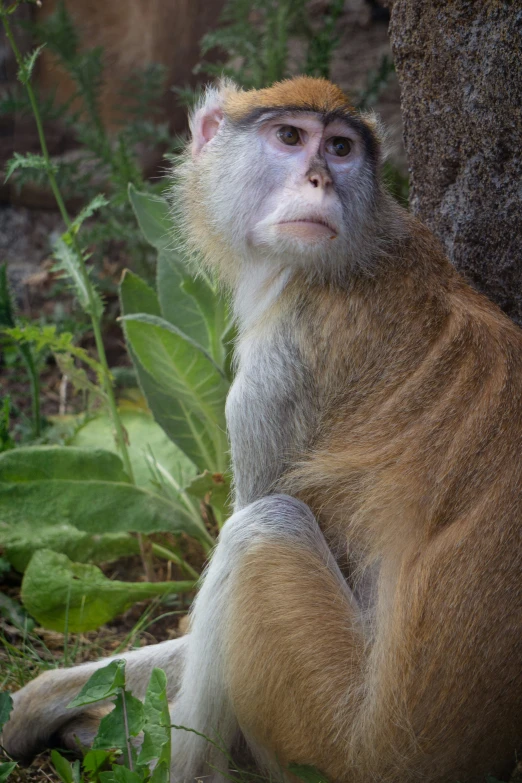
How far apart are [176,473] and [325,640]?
1.93 metres

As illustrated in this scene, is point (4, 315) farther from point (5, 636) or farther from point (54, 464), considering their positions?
point (5, 636)

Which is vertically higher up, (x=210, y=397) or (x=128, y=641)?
(x=210, y=397)

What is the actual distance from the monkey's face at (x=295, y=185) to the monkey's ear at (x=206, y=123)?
201 millimetres

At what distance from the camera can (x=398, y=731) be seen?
238cm

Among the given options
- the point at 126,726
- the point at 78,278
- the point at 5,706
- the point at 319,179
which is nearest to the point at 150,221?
the point at 78,278

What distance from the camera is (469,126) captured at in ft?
10.5

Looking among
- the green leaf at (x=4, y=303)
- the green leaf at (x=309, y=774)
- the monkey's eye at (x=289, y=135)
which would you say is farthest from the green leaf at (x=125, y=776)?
the green leaf at (x=4, y=303)

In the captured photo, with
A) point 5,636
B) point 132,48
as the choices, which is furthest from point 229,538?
point 132,48

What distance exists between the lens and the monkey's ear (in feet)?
11.0

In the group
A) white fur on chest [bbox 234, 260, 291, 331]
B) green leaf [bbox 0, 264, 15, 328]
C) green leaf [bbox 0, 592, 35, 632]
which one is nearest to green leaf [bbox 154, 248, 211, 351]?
white fur on chest [bbox 234, 260, 291, 331]

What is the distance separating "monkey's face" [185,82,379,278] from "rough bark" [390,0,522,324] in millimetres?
427

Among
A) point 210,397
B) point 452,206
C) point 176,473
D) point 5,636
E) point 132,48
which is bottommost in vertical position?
point 5,636

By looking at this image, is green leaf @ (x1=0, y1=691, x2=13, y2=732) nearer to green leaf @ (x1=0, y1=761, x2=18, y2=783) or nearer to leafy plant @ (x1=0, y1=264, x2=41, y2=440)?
green leaf @ (x1=0, y1=761, x2=18, y2=783)

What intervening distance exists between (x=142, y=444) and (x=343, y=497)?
194cm
